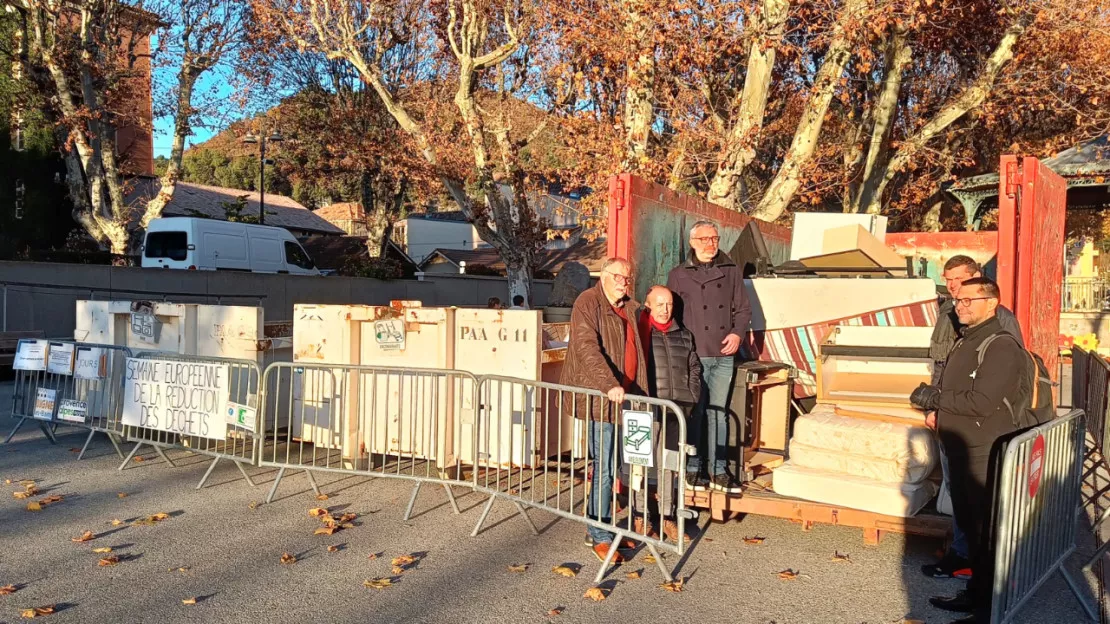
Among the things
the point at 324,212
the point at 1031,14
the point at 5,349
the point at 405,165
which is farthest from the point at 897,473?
the point at 324,212

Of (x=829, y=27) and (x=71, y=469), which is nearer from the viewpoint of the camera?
(x=71, y=469)

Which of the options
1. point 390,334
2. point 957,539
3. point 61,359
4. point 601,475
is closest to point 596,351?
point 601,475

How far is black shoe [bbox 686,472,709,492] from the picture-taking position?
5664 mm

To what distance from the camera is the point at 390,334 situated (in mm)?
7527

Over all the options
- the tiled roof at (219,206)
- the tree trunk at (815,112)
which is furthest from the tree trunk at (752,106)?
the tiled roof at (219,206)

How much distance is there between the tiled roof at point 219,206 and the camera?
110 feet

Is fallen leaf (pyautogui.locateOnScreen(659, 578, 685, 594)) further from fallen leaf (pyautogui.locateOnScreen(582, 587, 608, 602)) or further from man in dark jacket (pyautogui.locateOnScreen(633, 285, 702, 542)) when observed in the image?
man in dark jacket (pyautogui.locateOnScreen(633, 285, 702, 542))

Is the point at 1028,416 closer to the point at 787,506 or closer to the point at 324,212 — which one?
the point at 787,506

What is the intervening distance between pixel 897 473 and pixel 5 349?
14.6 m

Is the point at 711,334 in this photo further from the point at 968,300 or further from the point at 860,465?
the point at 968,300

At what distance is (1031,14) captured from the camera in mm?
13656

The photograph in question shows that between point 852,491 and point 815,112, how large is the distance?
8575 mm

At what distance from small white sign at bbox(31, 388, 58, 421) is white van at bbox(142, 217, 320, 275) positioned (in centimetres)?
1250

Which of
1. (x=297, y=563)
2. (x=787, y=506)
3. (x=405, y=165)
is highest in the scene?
(x=405, y=165)
